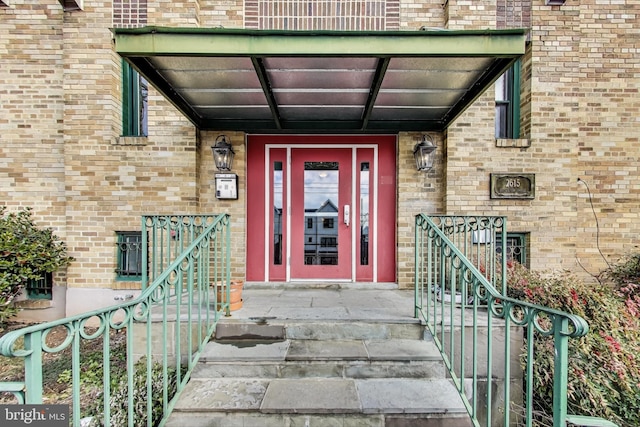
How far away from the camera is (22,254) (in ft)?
13.1

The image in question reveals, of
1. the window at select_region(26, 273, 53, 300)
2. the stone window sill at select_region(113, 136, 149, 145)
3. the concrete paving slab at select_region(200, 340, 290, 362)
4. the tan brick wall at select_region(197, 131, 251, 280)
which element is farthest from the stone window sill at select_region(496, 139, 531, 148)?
the window at select_region(26, 273, 53, 300)

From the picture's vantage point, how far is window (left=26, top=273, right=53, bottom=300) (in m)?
4.74

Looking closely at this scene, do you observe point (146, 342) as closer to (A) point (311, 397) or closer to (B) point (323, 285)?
(A) point (311, 397)

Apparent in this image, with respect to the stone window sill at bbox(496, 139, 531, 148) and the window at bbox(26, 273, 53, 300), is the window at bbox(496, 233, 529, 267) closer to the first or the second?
the stone window sill at bbox(496, 139, 531, 148)

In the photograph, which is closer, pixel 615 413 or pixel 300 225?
pixel 615 413

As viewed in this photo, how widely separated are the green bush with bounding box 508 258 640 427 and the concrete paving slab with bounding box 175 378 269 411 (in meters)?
2.32

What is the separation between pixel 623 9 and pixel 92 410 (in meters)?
8.05

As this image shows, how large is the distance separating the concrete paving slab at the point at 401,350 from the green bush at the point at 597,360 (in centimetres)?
90

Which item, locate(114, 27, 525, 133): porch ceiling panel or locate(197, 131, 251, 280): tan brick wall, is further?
locate(197, 131, 251, 280): tan brick wall

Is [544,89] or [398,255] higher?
[544,89]

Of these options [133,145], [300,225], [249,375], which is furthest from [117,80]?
[249,375]

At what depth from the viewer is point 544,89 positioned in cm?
455

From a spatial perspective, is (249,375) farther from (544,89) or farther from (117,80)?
(544,89)

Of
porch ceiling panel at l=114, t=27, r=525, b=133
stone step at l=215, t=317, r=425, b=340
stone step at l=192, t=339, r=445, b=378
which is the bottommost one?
stone step at l=192, t=339, r=445, b=378
